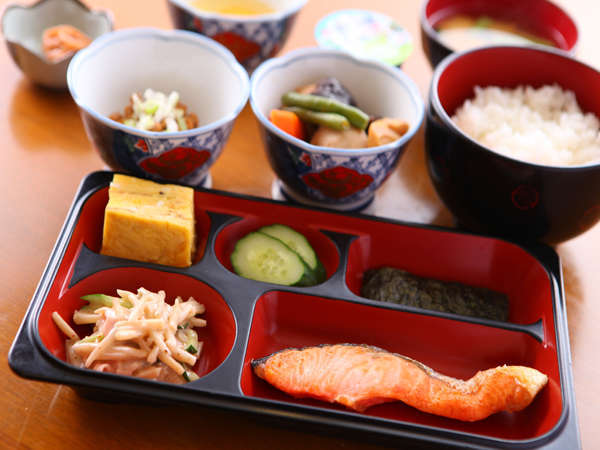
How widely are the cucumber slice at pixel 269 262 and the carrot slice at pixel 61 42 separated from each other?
3.33ft

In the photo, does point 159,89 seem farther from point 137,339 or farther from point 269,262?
point 137,339

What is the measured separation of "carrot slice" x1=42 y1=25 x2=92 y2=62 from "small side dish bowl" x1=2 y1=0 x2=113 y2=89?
44mm

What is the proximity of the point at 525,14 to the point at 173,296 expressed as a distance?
6.35 feet

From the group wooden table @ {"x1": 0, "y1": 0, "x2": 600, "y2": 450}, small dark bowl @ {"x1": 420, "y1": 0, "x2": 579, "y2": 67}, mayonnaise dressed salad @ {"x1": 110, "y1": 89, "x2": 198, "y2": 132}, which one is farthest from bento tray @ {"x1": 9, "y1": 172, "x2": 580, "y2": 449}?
small dark bowl @ {"x1": 420, "y1": 0, "x2": 579, "y2": 67}

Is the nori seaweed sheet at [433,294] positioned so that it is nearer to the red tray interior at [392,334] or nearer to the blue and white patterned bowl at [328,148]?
the red tray interior at [392,334]

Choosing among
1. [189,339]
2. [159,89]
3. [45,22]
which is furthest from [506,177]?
[45,22]

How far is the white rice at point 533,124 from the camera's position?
1857 millimetres

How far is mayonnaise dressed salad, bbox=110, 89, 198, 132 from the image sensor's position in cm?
192

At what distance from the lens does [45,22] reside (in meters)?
2.43

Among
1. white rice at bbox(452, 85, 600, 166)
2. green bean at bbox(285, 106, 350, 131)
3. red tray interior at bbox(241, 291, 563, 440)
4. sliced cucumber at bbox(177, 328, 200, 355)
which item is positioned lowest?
red tray interior at bbox(241, 291, 563, 440)

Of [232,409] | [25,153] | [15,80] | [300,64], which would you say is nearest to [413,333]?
[232,409]

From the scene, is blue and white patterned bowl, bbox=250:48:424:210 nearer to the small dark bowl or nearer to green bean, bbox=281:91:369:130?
green bean, bbox=281:91:369:130

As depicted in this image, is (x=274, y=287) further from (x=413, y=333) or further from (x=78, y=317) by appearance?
(x=78, y=317)

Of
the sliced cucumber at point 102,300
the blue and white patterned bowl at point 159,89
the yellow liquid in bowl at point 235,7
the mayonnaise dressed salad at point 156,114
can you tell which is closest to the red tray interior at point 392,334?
the sliced cucumber at point 102,300
